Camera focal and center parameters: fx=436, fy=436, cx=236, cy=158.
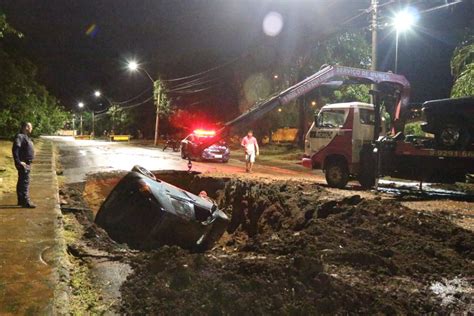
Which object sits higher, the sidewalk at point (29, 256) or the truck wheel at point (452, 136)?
the truck wheel at point (452, 136)

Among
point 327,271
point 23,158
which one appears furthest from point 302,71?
point 327,271

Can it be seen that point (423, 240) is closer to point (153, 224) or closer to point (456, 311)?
point (456, 311)

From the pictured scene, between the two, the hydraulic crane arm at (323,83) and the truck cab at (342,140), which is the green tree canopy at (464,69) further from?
the truck cab at (342,140)

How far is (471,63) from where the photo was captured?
14445 millimetres

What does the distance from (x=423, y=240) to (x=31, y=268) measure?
5.40 metres

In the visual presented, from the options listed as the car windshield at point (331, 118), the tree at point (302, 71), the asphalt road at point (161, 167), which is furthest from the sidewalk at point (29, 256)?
the tree at point (302, 71)

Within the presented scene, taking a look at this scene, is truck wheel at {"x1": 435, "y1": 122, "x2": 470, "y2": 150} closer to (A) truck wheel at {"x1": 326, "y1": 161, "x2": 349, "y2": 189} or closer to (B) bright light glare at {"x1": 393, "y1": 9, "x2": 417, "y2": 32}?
(A) truck wheel at {"x1": 326, "y1": 161, "x2": 349, "y2": 189}

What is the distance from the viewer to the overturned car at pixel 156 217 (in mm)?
6543

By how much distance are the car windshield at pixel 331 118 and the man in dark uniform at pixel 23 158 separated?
820 cm

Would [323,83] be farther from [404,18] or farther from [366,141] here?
[404,18]

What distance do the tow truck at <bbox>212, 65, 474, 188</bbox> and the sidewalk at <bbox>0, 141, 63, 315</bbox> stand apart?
434 centimetres

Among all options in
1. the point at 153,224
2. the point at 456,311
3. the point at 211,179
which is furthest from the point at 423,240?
the point at 211,179

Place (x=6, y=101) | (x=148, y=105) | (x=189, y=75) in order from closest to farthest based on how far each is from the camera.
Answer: (x=6, y=101) < (x=189, y=75) < (x=148, y=105)

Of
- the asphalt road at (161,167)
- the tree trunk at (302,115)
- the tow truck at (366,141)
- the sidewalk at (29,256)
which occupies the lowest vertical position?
the sidewalk at (29,256)
